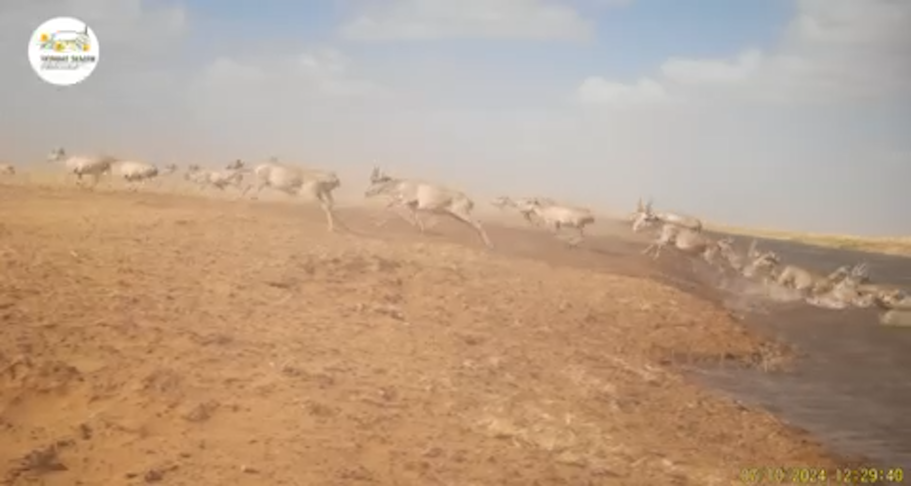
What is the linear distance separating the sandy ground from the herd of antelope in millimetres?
3107

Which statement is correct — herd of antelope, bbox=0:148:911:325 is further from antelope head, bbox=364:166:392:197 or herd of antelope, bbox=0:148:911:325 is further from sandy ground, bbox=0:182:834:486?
sandy ground, bbox=0:182:834:486

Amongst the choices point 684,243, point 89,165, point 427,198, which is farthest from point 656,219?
point 89,165

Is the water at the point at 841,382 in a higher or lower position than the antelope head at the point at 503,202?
lower

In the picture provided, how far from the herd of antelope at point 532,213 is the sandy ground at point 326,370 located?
122 inches

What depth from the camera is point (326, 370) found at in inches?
244

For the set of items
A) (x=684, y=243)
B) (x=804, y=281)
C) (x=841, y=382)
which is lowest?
(x=841, y=382)

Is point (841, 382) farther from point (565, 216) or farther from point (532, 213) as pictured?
point (532, 213)

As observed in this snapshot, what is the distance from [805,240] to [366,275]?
A: 92.1ft

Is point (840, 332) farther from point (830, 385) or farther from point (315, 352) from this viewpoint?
point (315, 352)

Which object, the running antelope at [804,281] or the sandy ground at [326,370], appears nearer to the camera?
the sandy ground at [326,370]

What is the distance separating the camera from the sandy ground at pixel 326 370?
490cm

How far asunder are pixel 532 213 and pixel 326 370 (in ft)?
36.4

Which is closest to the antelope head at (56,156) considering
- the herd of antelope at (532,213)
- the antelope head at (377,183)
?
the herd of antelope at (532,213)

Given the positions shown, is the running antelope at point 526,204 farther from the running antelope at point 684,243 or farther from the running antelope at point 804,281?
the running antelope at point 804,281
